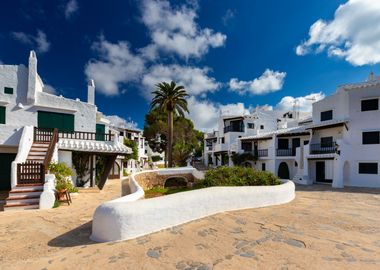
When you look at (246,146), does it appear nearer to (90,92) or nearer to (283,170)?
(283,170)

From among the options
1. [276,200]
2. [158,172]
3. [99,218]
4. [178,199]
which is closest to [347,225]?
[276,200]

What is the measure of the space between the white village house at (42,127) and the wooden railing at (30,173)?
1298 mm

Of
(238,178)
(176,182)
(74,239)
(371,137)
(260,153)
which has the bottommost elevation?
(176,182)

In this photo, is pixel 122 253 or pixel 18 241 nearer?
pixel 122 253

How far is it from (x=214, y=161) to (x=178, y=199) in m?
40.6

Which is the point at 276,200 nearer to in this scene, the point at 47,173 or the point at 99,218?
the point at 99,218

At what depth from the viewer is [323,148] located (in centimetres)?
2258

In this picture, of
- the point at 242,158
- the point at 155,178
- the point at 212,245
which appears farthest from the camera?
the point at 242,158

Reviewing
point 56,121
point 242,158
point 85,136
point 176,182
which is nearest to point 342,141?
point 242,158

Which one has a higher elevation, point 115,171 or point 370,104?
point 370,104

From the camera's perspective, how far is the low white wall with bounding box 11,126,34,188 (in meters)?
10.5

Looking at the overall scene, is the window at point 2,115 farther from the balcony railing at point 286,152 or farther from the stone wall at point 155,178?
the balcony railing at point 286,152

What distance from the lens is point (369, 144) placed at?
20.2 m

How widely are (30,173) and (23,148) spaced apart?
7.49 feet
